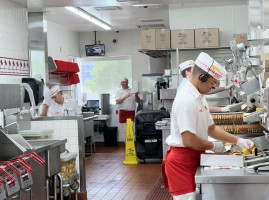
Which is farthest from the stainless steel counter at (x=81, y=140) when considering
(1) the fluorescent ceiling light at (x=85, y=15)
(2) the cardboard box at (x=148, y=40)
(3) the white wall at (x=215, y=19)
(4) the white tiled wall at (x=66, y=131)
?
(3) the white wall at (x=215, y=19)

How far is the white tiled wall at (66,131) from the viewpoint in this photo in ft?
22.4

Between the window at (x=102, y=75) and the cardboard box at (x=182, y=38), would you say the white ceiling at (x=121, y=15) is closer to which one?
the cardboard box at (x=182, y=38)

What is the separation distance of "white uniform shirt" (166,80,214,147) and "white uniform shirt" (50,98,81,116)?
17.2 ft

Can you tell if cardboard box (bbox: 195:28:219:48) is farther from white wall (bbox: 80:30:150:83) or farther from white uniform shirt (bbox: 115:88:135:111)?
white wall (bbox: 80:30:150:83)

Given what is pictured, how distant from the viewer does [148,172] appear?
367 inches

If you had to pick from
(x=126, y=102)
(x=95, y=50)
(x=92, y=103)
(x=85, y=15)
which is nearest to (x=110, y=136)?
(x=92, y=103)

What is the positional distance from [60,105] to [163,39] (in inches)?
94.3

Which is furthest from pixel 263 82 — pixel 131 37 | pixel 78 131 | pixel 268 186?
pixel 131 37

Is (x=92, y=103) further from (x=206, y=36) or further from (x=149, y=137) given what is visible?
(x=206, y=36)

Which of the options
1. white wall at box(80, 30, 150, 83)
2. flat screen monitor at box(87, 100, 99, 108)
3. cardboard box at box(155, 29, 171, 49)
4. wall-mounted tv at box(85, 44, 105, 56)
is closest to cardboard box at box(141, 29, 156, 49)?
cardboard box at box(155, 29, 171, 49)

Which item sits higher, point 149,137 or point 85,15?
point 85,15

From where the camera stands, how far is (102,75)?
15914 mm

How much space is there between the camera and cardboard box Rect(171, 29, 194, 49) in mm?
9578

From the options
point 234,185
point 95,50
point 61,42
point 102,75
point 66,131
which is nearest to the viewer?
point 234,185
